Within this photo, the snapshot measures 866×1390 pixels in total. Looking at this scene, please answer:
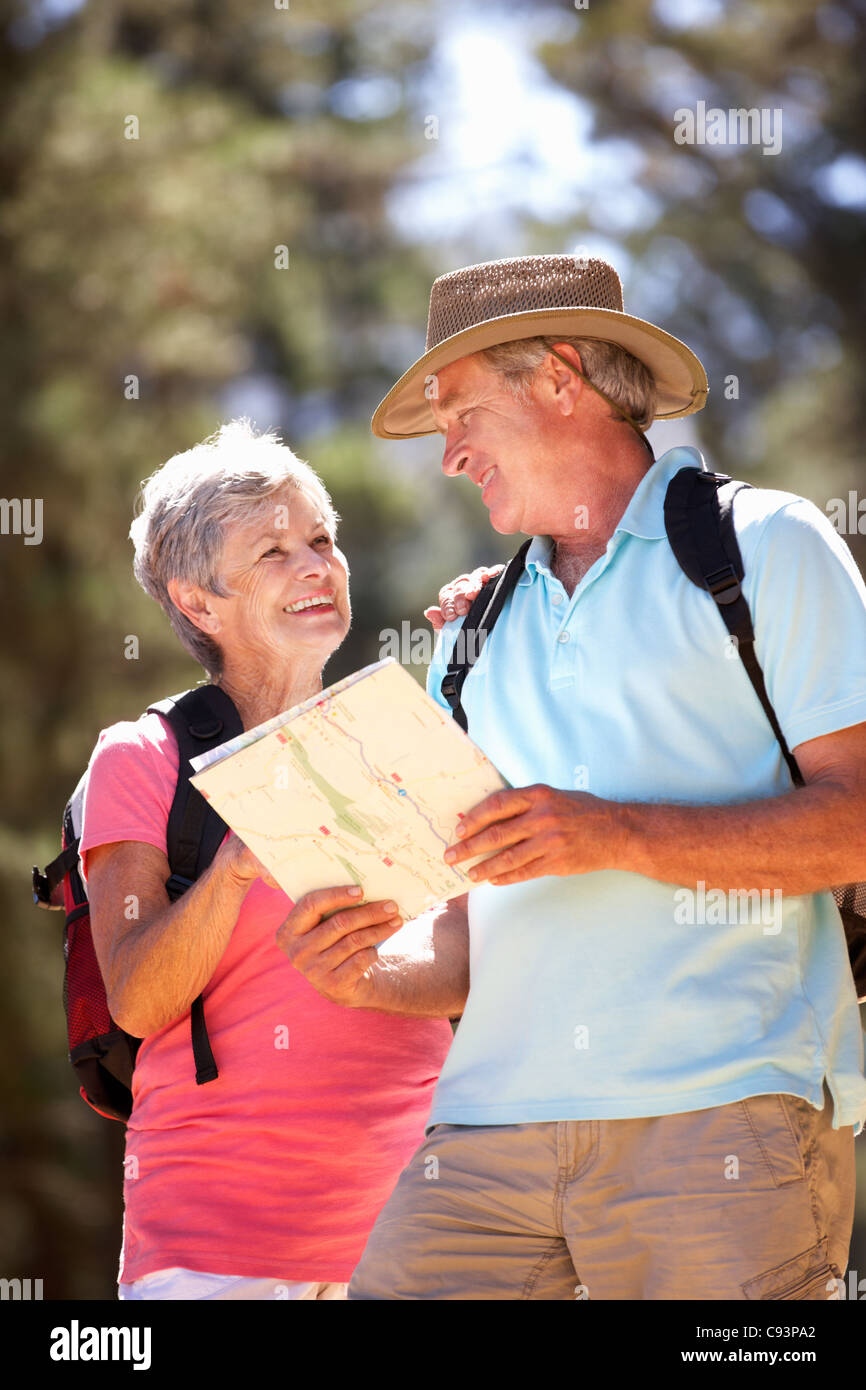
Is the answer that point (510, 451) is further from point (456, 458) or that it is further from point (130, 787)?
point (130, 787)

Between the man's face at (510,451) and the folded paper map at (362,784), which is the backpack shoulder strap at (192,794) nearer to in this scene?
the folded paper map at (362,784)

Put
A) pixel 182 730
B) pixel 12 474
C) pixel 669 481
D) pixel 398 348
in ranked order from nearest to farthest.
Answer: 1. pixel 669 481
2. pixel 182 730
3. pixel 12 474
4. pixel 398 348

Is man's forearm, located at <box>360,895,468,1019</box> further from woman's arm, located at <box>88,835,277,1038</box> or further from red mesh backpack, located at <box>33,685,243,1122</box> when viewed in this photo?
red mesh backpack, located at <box>33,685,243,1122</box>

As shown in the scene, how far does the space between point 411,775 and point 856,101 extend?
7.40 m

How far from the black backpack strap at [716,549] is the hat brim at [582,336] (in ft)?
1.03

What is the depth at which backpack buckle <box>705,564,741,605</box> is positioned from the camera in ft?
7.23

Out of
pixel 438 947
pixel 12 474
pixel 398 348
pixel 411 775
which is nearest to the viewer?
pixel 411 775

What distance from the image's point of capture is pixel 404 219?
32.8 ft

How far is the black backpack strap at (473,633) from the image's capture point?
2.62 meters

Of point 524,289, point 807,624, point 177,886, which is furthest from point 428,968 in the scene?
point 524,289

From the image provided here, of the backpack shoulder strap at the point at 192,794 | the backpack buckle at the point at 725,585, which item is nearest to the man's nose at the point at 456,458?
the backpack buckle at the point at 725,585

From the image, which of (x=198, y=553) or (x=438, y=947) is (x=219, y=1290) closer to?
(x=438, y=947)

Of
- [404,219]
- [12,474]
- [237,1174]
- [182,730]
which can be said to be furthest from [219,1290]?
[404,219]

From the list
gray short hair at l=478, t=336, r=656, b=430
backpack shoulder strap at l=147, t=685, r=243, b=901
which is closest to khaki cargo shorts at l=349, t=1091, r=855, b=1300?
backpack shoulder strap at l=147, t=685, r=243, b=901
